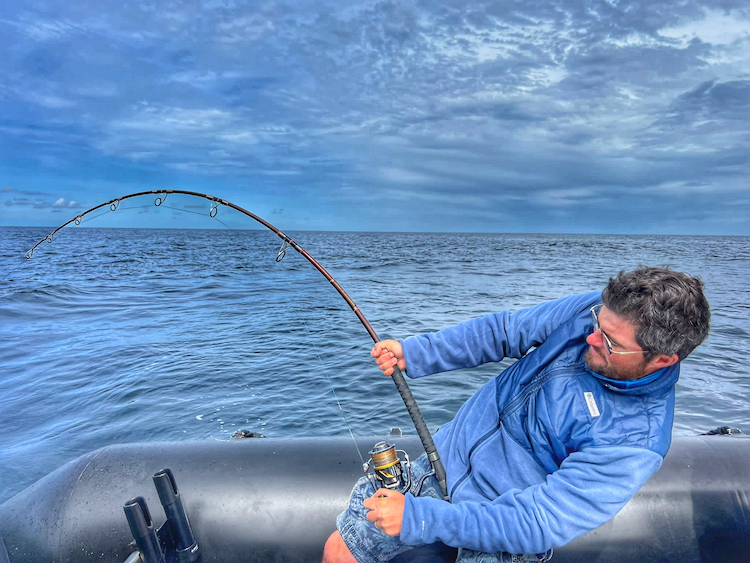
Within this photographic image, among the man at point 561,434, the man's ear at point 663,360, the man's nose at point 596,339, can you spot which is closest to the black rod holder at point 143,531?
the man at point 561,434

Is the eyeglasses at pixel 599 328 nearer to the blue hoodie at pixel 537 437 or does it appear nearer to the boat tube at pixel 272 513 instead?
the blue hoodie at pixel 537 437

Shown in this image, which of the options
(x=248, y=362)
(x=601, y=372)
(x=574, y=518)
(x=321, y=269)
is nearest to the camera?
(x=574, y=518)

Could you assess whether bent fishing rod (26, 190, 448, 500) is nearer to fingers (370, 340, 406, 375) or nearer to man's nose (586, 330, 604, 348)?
fingers (370, 340, 406, 375)

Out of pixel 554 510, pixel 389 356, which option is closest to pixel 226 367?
pixel 389 356

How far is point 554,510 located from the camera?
5.24 feet

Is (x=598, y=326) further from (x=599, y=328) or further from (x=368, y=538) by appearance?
(x=368, y=538)

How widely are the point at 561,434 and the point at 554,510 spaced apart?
26 cm

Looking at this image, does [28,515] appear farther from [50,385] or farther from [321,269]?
[50,385]

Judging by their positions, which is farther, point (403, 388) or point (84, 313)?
point (84, 313)

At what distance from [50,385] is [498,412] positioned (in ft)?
21.1

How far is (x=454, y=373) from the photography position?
22.5ft

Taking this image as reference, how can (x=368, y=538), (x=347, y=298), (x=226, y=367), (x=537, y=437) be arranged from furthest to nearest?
(x=226, y=367) → (x=347, y=298) → (x=368, y=538) → (x=537, y=437)

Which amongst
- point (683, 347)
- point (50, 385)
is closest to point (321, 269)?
point (683, 347)

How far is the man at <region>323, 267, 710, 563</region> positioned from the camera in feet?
5.22
